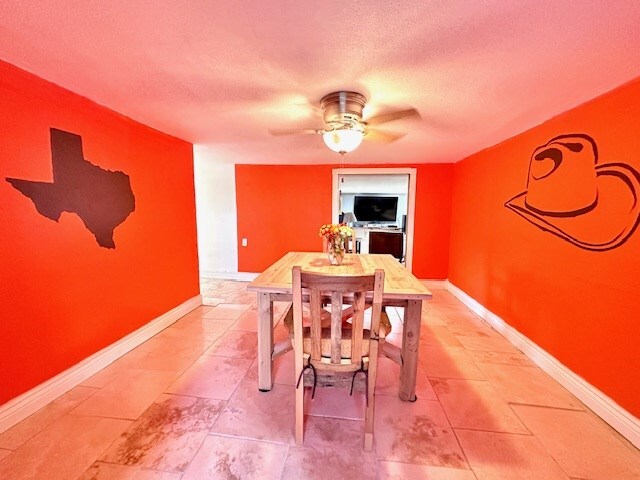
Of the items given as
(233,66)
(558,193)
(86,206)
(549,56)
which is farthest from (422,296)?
(86,206)

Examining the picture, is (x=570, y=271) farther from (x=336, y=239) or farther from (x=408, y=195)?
(x=408, y=195)

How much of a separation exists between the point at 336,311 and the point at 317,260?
4.01 feet

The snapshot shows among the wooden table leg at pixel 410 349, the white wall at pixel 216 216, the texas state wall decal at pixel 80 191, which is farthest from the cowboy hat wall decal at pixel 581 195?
the white wall at pixel 216 216

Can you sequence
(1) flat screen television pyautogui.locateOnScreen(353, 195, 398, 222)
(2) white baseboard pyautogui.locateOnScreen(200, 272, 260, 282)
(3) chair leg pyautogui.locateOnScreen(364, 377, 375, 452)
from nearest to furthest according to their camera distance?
(3) chair leg pyautogui.locateOnScreen(364, 377, 375, 452), (2) white baseboard pyautogui.locateOnScreen(200, 272, 260, 282), (1) flat screen television pyautogui.locateOnScreen(353, 195, 398, 222)

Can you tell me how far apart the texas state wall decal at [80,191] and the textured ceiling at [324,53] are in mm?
444

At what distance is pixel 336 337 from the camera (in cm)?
135

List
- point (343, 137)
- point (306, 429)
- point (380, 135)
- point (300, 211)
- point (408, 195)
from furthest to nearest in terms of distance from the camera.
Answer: point (300, 211) → point (408, 195) → point (380, 135) → point (343, 137) → point (306, 429)

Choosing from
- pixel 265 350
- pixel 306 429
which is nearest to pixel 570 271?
pixel 306 429

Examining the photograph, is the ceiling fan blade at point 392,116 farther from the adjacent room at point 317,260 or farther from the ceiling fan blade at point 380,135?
the ceiling fan blade at point 380,135

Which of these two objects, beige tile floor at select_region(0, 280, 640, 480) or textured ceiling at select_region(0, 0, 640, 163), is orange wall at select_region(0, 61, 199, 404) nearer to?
textured ceiling at select_region(0, 0, 640, 163)

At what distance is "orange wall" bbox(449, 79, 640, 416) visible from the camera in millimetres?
1543

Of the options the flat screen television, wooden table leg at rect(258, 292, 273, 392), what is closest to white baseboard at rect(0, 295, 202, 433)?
wooden table leg at rect(258, 292, 273, 392)

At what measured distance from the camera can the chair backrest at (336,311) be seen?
124cm

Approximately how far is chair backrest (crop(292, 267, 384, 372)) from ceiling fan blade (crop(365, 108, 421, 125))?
3.76 feet
